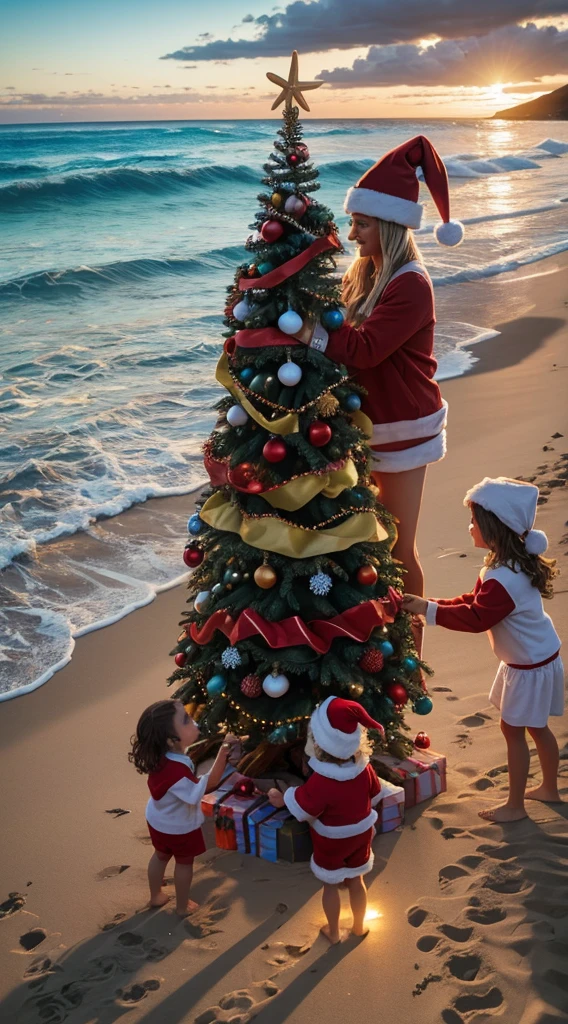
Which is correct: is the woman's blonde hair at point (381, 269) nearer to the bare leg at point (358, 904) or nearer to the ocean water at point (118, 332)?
the bare leg at point (358, 904)

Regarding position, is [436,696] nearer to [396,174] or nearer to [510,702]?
[510,702]

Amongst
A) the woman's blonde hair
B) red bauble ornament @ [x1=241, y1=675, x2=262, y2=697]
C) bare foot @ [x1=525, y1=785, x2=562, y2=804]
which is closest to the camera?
red bauble ornament @ [x1=241, y1=675, x2=262, y2=697]

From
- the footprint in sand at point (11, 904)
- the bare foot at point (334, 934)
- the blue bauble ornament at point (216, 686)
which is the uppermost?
the blue bauble ornament at point (216, 686)

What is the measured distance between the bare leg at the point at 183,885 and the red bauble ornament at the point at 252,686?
28.1 inches

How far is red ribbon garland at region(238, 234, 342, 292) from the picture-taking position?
3564 millimetres

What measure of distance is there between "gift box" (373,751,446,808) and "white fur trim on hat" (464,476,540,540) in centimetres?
117

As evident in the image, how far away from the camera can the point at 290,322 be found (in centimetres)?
354

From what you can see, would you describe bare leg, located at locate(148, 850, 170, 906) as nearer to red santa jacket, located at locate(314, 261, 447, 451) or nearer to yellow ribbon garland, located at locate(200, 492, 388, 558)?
yellow ribbon garland, located at locate(200, 492, 388, 558)

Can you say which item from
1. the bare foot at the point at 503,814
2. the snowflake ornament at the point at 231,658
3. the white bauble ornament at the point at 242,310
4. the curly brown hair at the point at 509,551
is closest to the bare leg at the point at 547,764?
the bare foot at the point at 503,814

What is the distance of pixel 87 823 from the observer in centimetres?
437

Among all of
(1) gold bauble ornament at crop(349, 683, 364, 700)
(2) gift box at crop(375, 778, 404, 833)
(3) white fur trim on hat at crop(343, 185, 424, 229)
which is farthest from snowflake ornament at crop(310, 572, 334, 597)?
(3) white fur trim on hat at crop(343, 185, 424, 229)

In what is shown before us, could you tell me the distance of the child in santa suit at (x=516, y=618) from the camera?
391cm

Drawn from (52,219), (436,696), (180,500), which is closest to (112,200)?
(52,219)

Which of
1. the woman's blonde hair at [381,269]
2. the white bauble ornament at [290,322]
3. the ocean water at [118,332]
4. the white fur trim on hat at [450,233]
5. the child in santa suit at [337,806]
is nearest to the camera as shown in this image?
the child in santa suit at [337,806]
